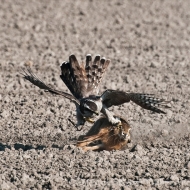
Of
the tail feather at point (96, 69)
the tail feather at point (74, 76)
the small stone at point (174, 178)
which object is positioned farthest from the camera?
the tail feather at point (96, 69)

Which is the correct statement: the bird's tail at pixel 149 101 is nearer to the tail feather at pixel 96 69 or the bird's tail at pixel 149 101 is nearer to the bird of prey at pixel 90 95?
the bird of prey at pixel 90 95

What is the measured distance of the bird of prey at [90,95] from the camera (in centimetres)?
908

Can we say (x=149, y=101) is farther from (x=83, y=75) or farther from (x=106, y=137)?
(x=83, y=75)

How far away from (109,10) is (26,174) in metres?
9.26

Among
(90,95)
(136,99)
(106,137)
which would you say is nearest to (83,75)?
(90,95)

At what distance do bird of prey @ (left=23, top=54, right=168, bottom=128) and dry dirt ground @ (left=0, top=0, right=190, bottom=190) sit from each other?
467mm

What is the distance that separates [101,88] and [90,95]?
5.98ft

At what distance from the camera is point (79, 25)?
15.8 metres

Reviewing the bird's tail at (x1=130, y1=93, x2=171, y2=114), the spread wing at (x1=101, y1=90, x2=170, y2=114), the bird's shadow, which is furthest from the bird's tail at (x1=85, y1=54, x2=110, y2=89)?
the bird's tail at (x1=130, y1=93, x2=171, y2=114)

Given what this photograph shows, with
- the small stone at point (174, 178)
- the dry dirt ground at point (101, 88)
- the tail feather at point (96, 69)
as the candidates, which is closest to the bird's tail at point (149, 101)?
the dry dirt ground at point (101, 88)

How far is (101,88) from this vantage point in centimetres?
1196

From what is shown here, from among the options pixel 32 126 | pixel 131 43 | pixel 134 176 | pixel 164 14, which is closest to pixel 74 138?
pixel 32 126

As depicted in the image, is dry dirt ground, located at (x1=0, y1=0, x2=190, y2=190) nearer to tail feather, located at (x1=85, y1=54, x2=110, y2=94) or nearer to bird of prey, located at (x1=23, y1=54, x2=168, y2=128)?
bird of prey, located at (x1=23, y1=54, x2=168, y2=128)

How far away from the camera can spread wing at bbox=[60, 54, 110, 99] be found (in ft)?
34.4
